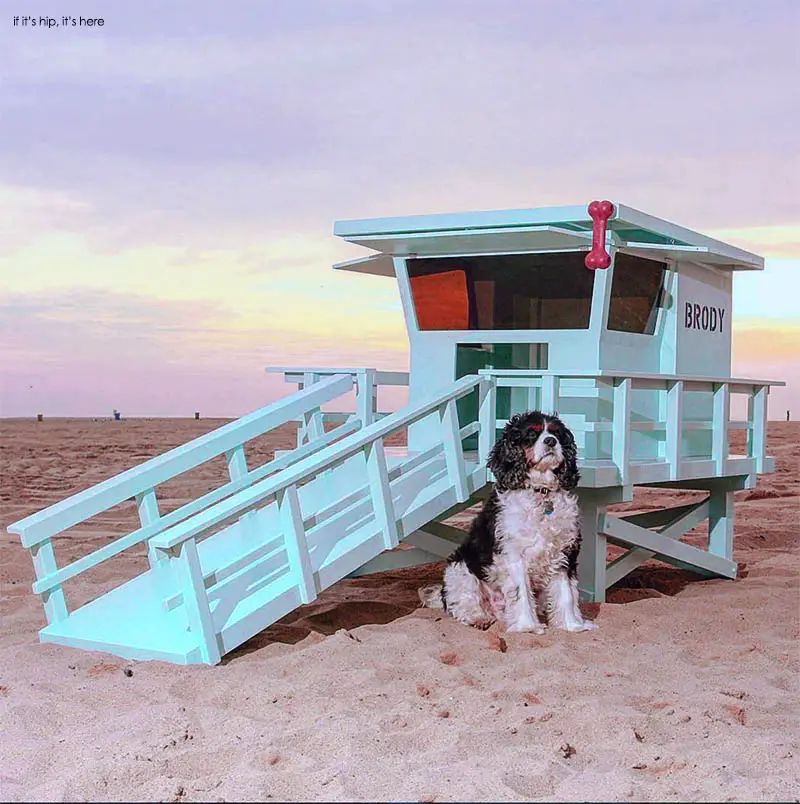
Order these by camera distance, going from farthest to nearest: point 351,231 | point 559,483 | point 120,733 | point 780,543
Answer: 1. point 780,543
2. point 351,231
3. point 559,483
4. point 120,733

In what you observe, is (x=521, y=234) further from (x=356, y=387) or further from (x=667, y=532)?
(x=667, y=532)

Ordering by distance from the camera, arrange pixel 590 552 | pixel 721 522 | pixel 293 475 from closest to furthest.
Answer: pixel 293 475, pixel 590 552, pixel 721 522

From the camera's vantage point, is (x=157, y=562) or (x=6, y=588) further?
(x=6, y=588)

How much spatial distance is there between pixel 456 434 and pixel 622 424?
1315 millimetres

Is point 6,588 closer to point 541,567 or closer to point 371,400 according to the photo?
point 371,400

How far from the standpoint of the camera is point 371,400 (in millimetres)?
9945

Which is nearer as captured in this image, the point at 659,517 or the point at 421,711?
the point at 421,711

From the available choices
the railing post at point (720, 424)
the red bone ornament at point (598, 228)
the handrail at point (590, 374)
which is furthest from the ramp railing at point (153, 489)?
the railing post at point (720, 424)

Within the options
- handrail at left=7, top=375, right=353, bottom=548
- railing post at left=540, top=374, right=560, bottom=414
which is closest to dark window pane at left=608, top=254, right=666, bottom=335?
railing post at left=540, top=374, right=560, bottom=414

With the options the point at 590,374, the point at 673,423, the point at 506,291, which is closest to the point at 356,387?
the point at 506,291

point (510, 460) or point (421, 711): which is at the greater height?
point (510, 460)

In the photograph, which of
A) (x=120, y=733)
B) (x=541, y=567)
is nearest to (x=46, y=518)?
(x=120, y=733)

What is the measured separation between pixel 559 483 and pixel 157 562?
118 inches

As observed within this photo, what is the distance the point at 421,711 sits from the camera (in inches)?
240
